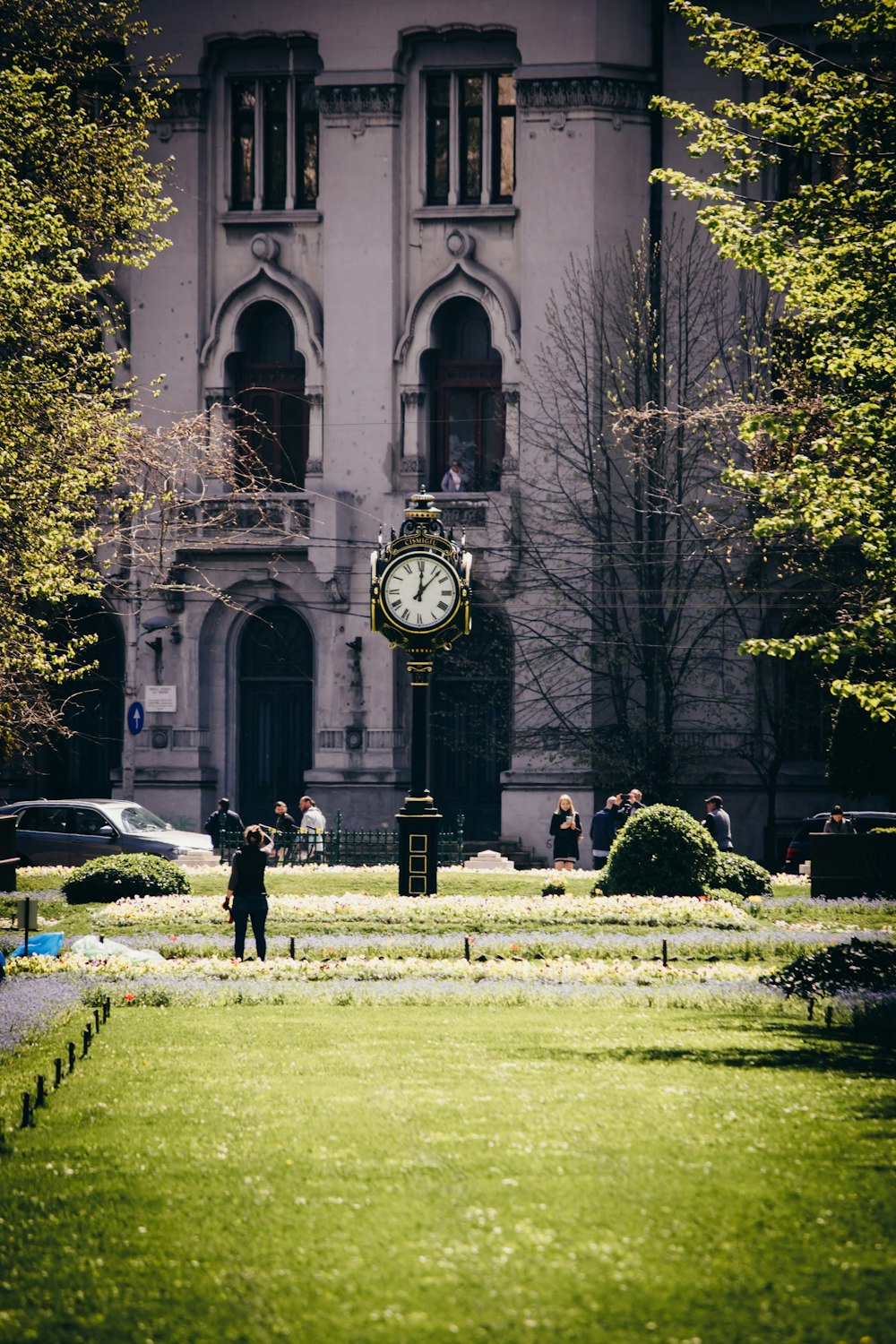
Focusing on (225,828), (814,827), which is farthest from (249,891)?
(814,827)

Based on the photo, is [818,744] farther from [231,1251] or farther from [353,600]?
[231,1251]

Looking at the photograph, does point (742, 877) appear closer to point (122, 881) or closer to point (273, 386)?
point (122, 881)

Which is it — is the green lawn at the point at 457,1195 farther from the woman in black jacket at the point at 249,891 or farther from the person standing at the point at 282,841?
the person standing at the point at 282,841

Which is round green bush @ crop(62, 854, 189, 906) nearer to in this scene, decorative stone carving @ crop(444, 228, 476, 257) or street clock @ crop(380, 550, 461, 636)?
street clock @ crop(380, 550, 461, 636)

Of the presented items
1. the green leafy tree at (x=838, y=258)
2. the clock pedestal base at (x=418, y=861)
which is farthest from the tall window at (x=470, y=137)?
the green leafy tree at (x=838, y=258)

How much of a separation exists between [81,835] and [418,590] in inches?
408

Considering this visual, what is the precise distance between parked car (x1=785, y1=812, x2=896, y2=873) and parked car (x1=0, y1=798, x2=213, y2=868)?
11209 mm

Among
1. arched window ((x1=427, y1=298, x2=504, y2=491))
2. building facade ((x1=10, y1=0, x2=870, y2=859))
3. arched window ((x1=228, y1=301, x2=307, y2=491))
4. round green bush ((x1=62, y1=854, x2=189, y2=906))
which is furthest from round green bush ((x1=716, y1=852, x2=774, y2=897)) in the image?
arched window ((x1=228, y1=301, x2=307, y2=491))

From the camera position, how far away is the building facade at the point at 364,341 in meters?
40.3

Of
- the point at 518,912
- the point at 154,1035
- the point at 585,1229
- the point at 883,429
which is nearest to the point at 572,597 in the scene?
the point at 518,912

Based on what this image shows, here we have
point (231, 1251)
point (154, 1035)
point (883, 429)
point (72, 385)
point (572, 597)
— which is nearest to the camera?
point (231, 1251)

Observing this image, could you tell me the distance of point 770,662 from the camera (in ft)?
132

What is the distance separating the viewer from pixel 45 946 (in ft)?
68.0

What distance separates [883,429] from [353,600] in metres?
24.4
